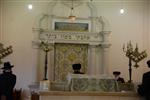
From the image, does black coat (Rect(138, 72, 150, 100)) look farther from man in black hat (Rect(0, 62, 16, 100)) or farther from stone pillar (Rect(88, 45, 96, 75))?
stone pillar (Rect(88, 45, 96, 75))

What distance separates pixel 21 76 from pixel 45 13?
2.25m

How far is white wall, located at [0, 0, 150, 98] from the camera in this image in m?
12.0

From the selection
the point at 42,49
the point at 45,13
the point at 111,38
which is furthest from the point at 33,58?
the point at 111,38

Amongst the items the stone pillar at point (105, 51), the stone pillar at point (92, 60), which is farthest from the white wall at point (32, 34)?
the stone pillar at point (92, 60)

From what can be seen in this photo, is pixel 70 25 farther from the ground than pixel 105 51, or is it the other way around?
pixel 70 25

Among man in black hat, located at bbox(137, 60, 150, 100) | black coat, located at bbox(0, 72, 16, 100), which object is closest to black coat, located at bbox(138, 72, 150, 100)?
man in black hat, located at bbox(137, 60, 150, 100)

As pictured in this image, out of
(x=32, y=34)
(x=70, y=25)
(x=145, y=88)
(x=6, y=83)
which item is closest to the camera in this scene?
(x=145, y=88)

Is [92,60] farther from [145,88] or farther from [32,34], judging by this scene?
[145,88]

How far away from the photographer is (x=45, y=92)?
6016 mm

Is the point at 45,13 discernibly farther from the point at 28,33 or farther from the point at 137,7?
the point at 137,7

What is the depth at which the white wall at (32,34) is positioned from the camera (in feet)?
39.2

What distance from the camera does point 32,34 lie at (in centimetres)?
1202

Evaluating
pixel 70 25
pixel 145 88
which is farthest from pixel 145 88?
pixel 70 25

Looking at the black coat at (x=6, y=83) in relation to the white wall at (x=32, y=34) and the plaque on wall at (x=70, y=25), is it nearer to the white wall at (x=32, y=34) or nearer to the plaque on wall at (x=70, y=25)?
the white wall at (x=32, y=34)
